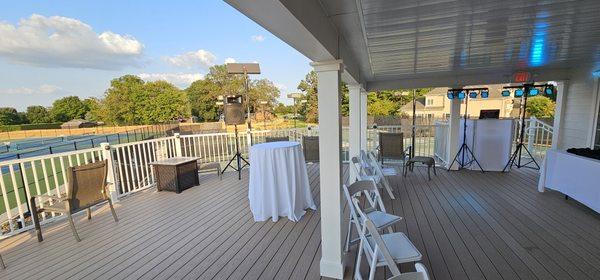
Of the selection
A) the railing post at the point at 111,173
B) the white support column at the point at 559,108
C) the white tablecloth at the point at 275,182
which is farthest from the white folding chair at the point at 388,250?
the white support column at the point at 559,108

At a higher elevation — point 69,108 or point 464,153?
point 69,108

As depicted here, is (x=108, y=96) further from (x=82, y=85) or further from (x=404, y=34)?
(x=404, y=34)

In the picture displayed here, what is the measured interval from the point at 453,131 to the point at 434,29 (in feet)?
14.5

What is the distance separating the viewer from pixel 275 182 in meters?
3.59

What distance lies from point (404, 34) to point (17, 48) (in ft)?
95.2

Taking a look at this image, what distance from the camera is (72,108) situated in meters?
39.4

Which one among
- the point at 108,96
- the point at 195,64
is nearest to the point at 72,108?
the point at 108,96

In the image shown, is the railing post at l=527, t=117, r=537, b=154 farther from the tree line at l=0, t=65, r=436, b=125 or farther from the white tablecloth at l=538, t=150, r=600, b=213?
the tree line at l=0, t=65, r=436, b=125

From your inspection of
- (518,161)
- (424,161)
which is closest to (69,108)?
(424,161)

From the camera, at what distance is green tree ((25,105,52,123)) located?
31712 millimetres

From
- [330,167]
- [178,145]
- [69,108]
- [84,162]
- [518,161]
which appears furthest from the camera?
[69,108]

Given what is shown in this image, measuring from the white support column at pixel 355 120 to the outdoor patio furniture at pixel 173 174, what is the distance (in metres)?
3.21

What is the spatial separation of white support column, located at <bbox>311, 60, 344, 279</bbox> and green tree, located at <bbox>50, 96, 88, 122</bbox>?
5010 cm

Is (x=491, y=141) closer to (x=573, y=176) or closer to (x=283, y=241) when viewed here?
(x=573, y=176)
